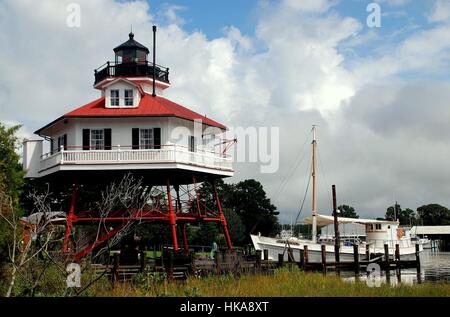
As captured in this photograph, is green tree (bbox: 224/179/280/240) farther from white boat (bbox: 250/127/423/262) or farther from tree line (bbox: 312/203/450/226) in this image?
tree line (bbox: 312/203/450/226)

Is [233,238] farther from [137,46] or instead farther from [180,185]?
[137,46]

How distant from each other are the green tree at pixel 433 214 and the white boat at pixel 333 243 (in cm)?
9191

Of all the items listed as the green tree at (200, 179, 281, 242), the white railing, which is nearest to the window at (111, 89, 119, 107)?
Answer: the white railing

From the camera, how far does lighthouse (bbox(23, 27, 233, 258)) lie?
113 ft

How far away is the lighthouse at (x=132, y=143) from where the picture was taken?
34.3 m

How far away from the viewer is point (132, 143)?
35.8m

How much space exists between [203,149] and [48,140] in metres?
10.2

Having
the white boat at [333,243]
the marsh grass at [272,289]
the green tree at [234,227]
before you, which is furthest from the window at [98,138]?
the green tree at [234,227]

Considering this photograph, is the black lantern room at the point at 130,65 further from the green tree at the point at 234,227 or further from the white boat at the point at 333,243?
the green tree at the point at 234,227

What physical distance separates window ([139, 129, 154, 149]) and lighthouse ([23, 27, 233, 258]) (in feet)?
0.19

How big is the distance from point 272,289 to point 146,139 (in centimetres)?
1726

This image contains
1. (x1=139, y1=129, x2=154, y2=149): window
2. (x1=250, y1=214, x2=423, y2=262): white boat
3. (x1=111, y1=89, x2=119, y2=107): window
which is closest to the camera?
(x1=139, y1=129, x2=154, y2=149): window

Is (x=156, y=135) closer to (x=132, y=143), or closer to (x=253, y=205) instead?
(x=132, y=143)
